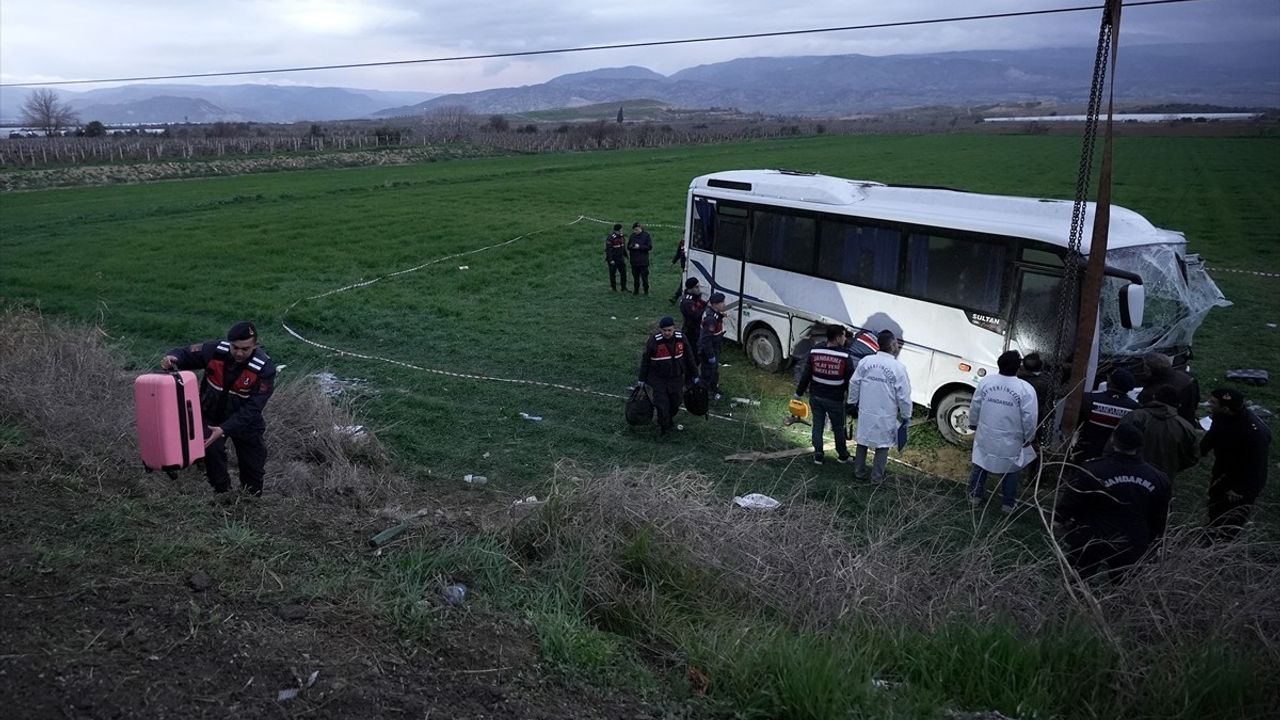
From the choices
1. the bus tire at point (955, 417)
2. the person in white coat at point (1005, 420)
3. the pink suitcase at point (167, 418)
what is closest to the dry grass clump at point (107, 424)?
the pink suitcase at point (167, 418)

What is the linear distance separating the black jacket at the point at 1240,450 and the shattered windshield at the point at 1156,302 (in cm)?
239

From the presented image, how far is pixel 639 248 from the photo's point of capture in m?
17.5

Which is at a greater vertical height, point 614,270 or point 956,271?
point 956,271

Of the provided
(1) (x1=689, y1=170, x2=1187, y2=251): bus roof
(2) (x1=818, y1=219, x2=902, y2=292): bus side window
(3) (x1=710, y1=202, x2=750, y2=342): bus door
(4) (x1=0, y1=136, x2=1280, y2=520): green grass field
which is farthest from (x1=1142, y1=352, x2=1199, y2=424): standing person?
(3) (x1=710, y1=202, x2=750, y2=342): bus door

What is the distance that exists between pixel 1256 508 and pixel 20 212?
37.8 m

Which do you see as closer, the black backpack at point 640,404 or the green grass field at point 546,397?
the green grass field at point 546,397

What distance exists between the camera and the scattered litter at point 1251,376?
11961mm

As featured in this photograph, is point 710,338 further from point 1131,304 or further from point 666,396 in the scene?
point 1131,304

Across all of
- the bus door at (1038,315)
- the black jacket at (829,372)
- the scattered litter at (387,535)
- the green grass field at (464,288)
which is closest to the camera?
the scattered litter at (387,535)

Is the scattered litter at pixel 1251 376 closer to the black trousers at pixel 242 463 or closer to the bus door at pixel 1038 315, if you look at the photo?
the bus door at pixel 1038 315

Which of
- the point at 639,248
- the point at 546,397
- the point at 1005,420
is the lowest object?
the point at 546,397

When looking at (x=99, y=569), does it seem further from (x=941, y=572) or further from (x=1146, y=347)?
(x=1146, y=347)

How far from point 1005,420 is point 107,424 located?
876cm

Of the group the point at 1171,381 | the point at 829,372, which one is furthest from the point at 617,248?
the point at 1171,381
